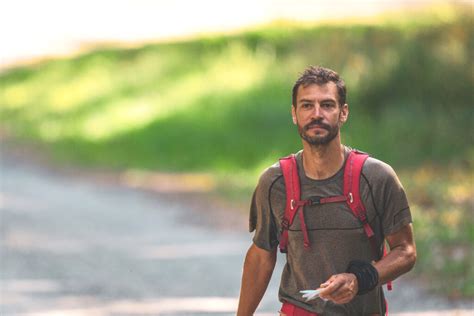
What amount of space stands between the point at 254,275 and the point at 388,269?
0.57 meters

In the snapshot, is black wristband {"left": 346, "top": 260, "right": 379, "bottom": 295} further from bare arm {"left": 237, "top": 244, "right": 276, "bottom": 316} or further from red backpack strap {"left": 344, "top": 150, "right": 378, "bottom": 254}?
bare arm {"left": 237, "top": 244, "right": 276, "bottom": 316}

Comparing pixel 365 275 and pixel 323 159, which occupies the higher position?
pixel 323 159

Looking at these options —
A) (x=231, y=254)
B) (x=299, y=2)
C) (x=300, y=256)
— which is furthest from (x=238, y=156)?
(x=299, y=2)

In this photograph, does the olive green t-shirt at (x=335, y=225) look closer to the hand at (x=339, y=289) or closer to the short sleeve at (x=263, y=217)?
the short sleeve at (x=263, y=217)

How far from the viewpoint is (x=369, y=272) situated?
420 cm

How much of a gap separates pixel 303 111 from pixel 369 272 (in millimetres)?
579

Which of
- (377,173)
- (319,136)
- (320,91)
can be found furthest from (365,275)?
(320,91)

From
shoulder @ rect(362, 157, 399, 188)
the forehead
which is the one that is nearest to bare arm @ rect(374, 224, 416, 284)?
shoulder @ rect(362, 157, 399, 188)

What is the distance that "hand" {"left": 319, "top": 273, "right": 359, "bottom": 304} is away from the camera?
4086 millimetres

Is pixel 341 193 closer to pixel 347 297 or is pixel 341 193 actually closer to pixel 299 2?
pixel 347 297

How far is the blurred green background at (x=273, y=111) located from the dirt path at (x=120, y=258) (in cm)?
109

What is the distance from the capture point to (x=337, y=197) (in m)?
Result: 4.31

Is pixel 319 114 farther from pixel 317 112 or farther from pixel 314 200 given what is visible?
pixel 314 200

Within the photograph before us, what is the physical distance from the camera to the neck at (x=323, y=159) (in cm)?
435
